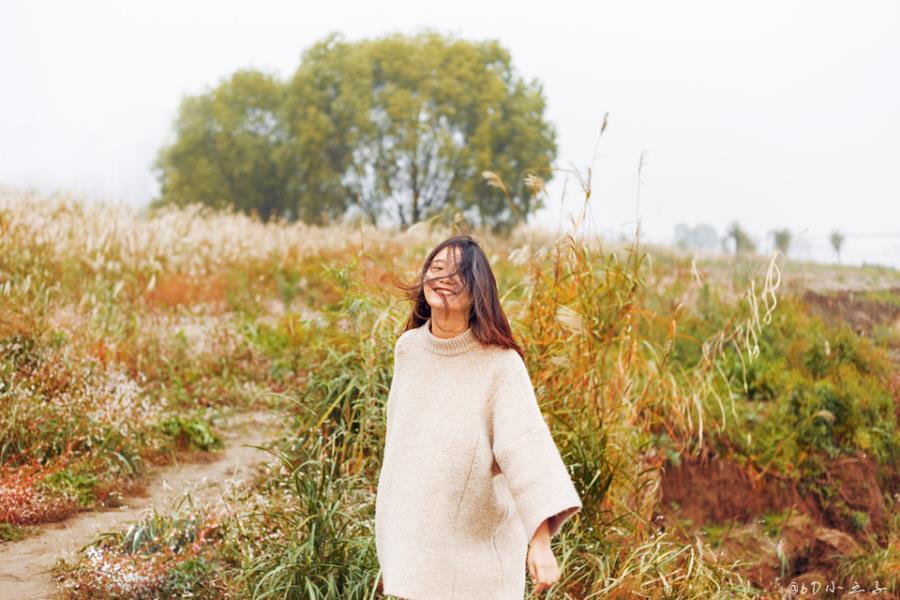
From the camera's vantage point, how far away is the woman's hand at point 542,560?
6.18ft

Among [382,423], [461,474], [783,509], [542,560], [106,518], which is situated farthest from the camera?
[783,509]

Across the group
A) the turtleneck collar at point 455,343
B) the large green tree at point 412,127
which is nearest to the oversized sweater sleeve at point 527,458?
the turtleneck collar at point 455,343

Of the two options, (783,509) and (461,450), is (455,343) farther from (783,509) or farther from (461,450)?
(783,509)

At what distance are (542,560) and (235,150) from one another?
2140 cm

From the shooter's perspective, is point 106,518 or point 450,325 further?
point 106,518

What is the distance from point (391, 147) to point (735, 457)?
14.4 m

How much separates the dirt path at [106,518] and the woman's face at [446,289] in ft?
3.01

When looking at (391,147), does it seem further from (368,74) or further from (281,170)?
(281,170)

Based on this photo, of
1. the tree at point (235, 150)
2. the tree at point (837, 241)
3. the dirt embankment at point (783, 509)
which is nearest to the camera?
the dirt embankment at point (783, 509)

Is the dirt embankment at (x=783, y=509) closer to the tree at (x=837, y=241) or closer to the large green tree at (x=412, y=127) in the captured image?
the tree at (x=837, y=241)

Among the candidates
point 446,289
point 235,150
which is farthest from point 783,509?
point 235,150

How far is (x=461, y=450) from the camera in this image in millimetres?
2135

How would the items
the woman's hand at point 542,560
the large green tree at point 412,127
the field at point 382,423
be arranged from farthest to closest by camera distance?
the large green tree at point 412,127
the field at point 382,423
the woman's hand at point 542,560

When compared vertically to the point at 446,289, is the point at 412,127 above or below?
above
